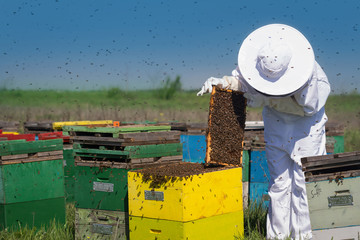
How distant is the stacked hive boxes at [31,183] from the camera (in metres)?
5.08

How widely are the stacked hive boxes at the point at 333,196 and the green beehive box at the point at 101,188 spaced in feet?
5.81

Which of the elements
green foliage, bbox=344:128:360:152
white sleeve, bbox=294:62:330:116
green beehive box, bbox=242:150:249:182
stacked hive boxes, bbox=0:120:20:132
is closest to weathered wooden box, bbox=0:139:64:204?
green beehive box, bbox=242:150:249:182

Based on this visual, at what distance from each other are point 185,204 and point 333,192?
121 centimetres

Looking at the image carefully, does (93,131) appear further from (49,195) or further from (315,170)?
(315,170)

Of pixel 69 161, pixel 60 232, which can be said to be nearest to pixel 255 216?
pixel 60 232

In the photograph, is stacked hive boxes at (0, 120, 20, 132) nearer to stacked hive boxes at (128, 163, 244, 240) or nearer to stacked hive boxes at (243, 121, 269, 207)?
stacked hive boxes at (243, 121, 269, 207)

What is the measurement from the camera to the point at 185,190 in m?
3.94

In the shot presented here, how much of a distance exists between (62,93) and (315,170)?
30.4 m

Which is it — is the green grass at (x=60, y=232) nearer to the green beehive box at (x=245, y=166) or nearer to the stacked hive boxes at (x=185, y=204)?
the stacked hive boxes at (x=185, y=204)

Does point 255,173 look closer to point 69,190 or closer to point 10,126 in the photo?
point 69,190

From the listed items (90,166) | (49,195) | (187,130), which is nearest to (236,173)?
(90,166)

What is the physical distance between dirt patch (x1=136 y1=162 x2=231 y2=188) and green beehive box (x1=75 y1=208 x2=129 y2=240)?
1.88 feet

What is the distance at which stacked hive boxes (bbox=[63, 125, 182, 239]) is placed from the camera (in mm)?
4547

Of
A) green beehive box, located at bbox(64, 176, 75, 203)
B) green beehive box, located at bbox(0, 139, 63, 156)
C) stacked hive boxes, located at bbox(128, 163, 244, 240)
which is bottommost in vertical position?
green beehive box, located at bbox(64, 176, 75, 203)
